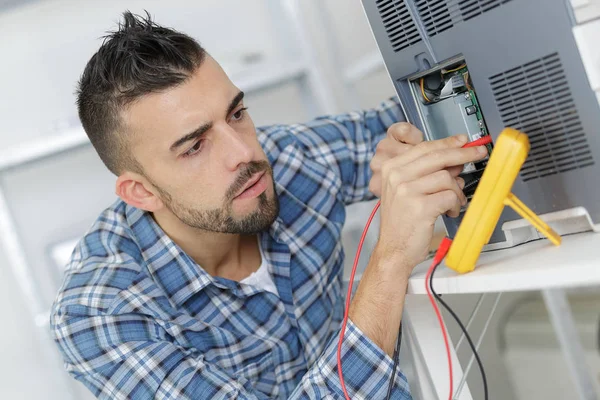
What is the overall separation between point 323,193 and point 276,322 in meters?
0.30

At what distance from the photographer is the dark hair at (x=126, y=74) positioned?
1174 millimetres

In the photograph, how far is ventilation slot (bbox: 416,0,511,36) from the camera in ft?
2.57

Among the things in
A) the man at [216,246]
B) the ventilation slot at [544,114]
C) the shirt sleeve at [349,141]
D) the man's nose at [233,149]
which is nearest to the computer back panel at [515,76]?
the ventilation slot at [544,114]

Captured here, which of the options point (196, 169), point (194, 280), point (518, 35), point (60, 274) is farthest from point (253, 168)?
point (60, 274)

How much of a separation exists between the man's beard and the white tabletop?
42cm

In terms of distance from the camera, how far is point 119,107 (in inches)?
47.8

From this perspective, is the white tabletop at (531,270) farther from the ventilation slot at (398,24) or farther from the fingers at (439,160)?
the ventilation slot at (398,24)

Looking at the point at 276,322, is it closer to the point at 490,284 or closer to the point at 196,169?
the point at 196,169

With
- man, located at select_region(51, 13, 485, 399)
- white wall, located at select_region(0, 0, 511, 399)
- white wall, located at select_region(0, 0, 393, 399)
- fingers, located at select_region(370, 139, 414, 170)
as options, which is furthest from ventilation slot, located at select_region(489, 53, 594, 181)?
white wall, located at select_region(0, 0, 393, 399)

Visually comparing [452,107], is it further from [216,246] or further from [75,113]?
[75,113]

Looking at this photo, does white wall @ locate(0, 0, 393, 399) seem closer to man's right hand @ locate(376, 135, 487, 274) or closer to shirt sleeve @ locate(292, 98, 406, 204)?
shirt sleeve @ locate(292, 98, 406, 204)

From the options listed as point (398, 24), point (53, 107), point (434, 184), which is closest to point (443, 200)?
point (434, 184)

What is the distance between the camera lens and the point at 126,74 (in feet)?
3.90

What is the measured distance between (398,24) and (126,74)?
0.54m
